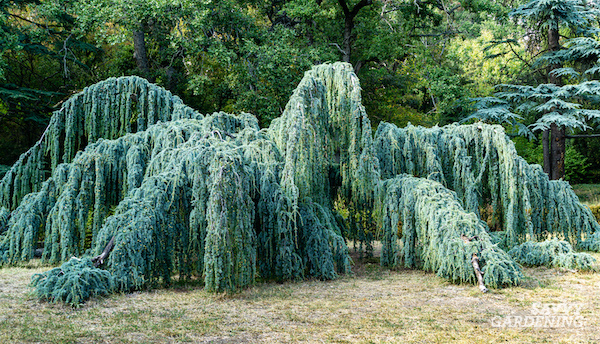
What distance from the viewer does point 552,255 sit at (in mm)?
7645

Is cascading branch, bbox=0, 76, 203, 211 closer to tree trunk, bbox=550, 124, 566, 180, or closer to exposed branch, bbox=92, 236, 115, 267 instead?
exposed branch, bbox=92, 236, 115, 267

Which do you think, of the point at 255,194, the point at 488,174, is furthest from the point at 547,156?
the point at 255,194

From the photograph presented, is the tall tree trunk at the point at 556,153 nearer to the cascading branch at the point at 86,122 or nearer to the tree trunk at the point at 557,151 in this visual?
the tree trunk at the point at 557,151

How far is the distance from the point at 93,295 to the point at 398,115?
1422cm

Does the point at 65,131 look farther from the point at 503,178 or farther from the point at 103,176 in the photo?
the point at 503,178

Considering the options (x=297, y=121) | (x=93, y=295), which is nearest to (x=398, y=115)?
(x=297, y=121)

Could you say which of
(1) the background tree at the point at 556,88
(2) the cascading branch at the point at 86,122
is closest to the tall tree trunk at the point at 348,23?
(1) the background tree at the point at 556,88

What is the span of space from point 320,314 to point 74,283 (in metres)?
2.60

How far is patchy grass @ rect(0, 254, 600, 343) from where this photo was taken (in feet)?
14.7

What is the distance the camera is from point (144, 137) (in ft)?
24.8

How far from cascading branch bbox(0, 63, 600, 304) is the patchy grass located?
0.26 meters

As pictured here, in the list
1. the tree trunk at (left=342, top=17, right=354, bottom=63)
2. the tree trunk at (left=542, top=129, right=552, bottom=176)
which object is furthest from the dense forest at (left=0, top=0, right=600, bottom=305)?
the tree trunk at (left=542, top=129, right=552, bottom=176)

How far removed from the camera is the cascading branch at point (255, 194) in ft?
19.3

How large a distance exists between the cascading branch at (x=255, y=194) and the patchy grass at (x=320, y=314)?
0.26 m
